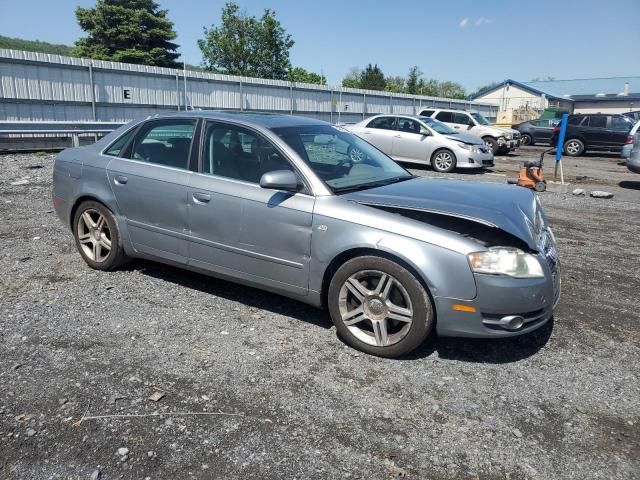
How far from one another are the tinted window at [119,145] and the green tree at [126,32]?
46.5 meters

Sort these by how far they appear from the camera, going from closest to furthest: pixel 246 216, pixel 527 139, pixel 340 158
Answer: pixel 246 216, pixel 340 158, pixel 527 139

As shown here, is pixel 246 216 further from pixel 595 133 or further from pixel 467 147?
pixel 595 133

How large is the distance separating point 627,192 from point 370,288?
437 inches

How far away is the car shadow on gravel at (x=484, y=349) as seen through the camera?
362 cm

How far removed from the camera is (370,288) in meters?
3.54

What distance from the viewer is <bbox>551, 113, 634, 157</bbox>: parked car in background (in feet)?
69.2

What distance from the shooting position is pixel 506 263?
3.26 metres

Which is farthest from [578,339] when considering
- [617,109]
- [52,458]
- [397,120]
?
[617,109]

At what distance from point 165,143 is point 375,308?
8.11 ft

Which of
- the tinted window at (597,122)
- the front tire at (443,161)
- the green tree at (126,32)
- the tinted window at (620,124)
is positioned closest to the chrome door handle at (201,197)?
the front tire at (443,161)

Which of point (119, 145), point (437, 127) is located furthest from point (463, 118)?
point (119, 145)

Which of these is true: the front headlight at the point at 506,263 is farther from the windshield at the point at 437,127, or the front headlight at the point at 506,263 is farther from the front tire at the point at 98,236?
the windshield at the point at 437,127

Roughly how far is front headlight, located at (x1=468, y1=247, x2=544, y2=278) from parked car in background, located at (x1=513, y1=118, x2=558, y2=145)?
2655 cm

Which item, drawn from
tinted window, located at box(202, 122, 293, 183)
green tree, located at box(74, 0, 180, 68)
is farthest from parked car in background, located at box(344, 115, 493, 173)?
green tree, located at box(74, 0, 180, 68)
